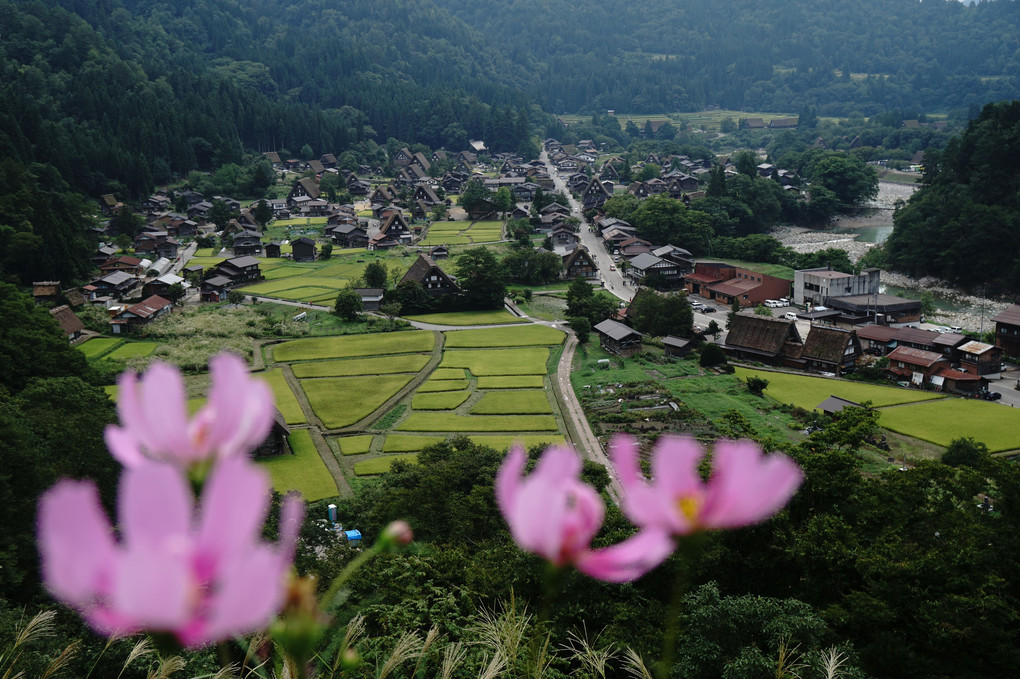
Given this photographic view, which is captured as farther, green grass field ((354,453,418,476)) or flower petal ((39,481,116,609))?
green grass field ((354,453,418,476))

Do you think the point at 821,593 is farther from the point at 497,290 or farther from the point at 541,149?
the point at 541,149

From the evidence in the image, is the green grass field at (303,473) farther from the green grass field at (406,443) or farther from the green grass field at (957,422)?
the green grass field at (957,422)

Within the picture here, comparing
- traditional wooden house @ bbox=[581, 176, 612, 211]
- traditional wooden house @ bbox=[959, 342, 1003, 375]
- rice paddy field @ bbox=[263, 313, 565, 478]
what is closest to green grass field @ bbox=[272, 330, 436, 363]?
rice paddy field @ bbox=[263, 313, 565, 478]

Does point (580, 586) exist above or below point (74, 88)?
below

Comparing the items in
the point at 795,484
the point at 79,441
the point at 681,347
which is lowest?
the point at 681,347

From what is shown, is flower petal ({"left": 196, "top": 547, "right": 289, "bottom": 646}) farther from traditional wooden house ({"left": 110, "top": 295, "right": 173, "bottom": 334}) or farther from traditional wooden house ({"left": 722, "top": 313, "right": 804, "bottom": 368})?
traditional wooden house ({"left": 110, "top": 295, "right": 173, "bottom": 334})

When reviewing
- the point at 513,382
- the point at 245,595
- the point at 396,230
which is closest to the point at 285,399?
the point at 513,382

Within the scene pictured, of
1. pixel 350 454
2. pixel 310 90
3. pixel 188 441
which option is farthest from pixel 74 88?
pixel 188 441
